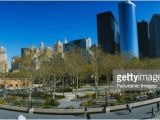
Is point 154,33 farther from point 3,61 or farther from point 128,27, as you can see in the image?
point 3,61

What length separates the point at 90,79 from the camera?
71812 mm

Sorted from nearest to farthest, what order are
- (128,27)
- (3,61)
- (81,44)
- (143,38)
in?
(3,61), (81,44), (128,27), (143,38)

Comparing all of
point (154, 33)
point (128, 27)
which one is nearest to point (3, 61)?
point (128, 27)

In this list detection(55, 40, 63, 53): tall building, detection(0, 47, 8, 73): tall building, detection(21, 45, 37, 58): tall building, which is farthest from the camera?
detection(0, 47, 8, 73): tall building

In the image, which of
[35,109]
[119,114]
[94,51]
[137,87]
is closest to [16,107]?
[35,109]

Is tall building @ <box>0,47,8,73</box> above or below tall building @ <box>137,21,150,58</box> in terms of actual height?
below

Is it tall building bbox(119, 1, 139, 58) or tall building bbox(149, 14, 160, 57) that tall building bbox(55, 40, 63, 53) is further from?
Result: tall building bbox(149, 14, 160, 57)

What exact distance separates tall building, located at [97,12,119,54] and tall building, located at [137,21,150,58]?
7861 millimetres

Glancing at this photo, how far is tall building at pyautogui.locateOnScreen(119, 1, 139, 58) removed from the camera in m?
93.2

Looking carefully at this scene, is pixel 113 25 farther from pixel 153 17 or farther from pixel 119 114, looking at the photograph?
pixel 119 114

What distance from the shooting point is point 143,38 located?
100 metres

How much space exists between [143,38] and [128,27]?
6.22 metres

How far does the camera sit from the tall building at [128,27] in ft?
306

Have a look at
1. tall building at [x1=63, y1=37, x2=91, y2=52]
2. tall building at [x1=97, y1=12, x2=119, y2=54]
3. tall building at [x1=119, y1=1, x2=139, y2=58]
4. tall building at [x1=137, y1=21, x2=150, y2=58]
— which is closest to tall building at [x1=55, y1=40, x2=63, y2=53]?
tall building at [x1=63, y1=37, x2=91, y2=52]
